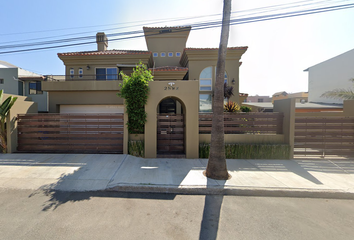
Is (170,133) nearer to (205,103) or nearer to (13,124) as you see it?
(13,124)

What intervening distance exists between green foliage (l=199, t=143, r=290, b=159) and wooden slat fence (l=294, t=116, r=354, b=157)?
0.73m

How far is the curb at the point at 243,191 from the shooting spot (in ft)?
13.3

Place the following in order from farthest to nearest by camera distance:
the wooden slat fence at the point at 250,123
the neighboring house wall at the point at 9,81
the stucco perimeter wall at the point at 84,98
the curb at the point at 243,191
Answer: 1. the neighboring house wall at the point at 9,81
2. the stucco perimeter wall at the point at 84,98
3. the wooden slat fence at the point at 250,123
4. the curb at the point at 243,191

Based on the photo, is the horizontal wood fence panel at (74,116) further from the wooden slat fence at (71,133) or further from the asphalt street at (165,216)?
the asphalt street at (165,216)

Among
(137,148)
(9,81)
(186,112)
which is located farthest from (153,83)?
(9,81)

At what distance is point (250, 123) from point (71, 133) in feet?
25.5

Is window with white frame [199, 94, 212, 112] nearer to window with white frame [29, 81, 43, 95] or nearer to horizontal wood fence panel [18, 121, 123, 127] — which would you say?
horizontal wood fence panel [18, 121, 123, 127]

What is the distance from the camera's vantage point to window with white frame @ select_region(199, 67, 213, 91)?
1321 centimetres

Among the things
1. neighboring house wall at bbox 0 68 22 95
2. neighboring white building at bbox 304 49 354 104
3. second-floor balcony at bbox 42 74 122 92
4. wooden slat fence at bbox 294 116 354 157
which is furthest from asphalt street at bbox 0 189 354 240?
neighboring white building at bbox 304 49 354 104

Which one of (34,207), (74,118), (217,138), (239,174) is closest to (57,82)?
(74,118)

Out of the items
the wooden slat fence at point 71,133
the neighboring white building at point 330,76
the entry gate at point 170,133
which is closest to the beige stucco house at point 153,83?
the entry gate at point 170,133

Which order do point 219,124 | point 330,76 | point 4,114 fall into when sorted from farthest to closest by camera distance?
point 330,76 < point 4,114 < point 219,124

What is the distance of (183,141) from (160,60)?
10.9 m

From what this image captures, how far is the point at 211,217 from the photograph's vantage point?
3.13 metres
